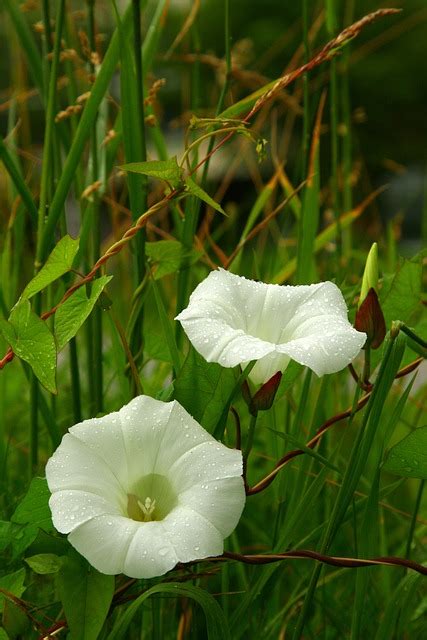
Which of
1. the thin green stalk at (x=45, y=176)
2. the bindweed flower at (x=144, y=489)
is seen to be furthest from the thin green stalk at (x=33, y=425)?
the bindweed flower at (x=144, y=489)

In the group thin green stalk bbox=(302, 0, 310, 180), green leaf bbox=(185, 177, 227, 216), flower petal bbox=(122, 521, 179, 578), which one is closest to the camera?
flower petal bbox=(122, 521, 179, 578)

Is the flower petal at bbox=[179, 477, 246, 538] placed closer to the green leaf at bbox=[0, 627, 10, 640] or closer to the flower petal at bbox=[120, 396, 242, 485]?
the flower petal at bbox=[120, 396, 242, 485]

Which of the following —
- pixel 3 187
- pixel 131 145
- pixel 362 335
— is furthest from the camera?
pixel 3 187

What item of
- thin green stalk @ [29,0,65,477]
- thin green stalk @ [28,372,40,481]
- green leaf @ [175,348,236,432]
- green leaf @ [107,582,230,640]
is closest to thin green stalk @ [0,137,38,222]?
thin green stalk @ [29,0,65,477]

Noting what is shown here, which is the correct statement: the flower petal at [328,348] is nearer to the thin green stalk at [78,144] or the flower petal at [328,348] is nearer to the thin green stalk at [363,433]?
the thin green stalk at [363,433]

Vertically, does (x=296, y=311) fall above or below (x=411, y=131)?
above

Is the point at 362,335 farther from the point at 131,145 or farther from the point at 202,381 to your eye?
the point at 131,145

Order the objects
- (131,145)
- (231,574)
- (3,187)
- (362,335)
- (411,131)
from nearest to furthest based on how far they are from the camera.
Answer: (362,335) < (131,145) < (231,574) < (3,187) < (411,131)

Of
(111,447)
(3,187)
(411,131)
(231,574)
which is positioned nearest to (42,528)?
(111,447)
